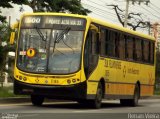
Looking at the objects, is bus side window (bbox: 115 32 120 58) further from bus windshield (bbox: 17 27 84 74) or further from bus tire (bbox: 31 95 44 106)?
bus tire (bbox: 31 95 44 106)

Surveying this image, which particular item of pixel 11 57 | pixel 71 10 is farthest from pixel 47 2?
pixel 11 57

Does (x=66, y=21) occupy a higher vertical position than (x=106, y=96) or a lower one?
higher

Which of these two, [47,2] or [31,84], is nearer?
[31,84]

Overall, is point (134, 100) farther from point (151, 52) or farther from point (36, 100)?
point (36, 100)

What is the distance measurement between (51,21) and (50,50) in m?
1.17

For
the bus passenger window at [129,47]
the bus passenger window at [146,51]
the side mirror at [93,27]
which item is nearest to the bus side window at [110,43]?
the side mirror at [93,27]

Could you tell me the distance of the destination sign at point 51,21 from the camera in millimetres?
21877

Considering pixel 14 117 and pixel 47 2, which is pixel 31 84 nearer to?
pixel 14 117

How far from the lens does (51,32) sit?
2180cm

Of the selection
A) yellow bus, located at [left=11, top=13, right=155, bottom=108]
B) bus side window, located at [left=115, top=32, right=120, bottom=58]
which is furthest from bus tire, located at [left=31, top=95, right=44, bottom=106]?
bus side window, located at [left=115, top=32, right=120, bottom=58]

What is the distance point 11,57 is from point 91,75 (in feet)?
47.9

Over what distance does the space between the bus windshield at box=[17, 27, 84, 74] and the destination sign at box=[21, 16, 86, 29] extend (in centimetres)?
18

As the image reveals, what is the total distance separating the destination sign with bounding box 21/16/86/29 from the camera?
71.8 feet

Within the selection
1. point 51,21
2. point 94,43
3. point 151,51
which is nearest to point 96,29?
point 94,43
